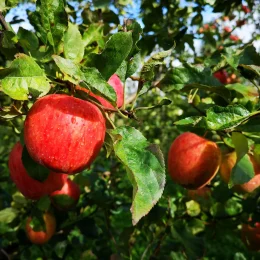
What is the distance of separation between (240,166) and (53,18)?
0.66 metres

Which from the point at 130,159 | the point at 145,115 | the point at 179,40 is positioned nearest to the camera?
the point at 130,159

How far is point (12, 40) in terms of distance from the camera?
1.00 metres

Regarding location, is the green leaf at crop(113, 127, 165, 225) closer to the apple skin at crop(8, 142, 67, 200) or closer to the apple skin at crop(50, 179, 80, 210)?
the apple skin at crop(8, 142, 67, 200)

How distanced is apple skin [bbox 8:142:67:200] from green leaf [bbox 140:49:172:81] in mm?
441

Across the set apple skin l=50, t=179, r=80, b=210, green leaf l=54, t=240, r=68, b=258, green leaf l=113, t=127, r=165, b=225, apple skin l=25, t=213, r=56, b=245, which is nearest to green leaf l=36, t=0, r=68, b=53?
green leaf l=113, t=127, r=165, b=225

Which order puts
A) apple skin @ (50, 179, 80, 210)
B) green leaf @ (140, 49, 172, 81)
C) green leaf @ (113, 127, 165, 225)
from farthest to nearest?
apple skin @ (50, 179, 80, 210), green leaf @ (140, 49, 172, 81), green leaf @ (113, 127, 165, 225)

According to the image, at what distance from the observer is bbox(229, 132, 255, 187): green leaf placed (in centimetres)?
102

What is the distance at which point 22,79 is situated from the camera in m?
0.77

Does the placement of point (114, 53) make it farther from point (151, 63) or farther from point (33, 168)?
point (33, 168)

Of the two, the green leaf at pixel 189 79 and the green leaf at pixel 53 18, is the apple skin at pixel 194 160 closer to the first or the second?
the green leaf at pixel 189 79

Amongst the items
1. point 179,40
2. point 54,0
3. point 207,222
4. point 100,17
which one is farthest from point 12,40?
point 207,222

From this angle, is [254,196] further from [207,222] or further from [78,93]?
[78,93]

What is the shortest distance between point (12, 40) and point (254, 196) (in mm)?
1445

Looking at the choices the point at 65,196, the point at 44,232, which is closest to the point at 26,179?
the point at 65,196
